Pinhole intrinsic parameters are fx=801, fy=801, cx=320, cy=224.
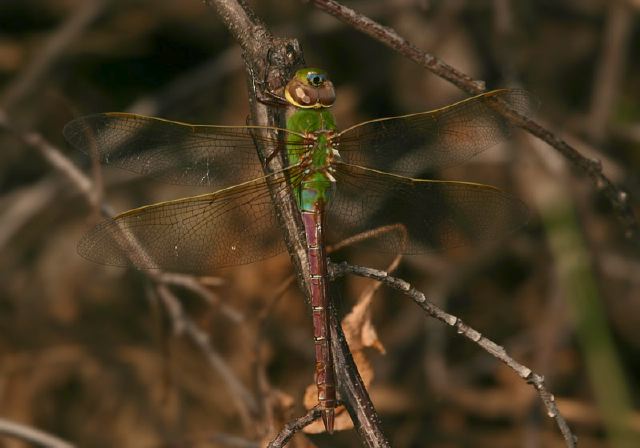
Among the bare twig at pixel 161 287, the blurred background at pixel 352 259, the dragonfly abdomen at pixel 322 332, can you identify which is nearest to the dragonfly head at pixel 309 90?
the dragonfly abdomen at pixel 322 332

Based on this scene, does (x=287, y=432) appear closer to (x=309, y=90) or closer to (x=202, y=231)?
(x=202, y=231)

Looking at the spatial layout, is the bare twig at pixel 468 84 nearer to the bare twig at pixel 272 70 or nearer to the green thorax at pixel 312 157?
the bare twig at pixel 272 70

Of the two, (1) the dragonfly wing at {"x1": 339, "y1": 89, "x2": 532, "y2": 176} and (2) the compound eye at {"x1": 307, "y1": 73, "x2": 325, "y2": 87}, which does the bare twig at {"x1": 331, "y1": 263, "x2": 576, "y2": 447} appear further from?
(1) the dragonfly wing at {"x1": 339, "y1": 89, "x2": 532, "y2": 176}

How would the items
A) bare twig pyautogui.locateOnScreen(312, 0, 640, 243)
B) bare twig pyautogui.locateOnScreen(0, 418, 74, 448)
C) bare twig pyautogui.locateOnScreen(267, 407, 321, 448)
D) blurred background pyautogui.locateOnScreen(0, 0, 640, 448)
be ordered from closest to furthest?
bare twig pyautogui.locateOnScreen(267, 407, 321, 448) < bare twig pyautogui.locateOnScreen(312, 0, 640, 243) < bare twig pyautogui.locateOnScreen(0, 418, 74, 448) < blurred background pyautogui.locateOnScreen(0, 0, 640, 448)

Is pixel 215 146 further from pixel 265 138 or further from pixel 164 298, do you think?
pixel 164 298

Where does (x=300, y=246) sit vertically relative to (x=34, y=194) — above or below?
below

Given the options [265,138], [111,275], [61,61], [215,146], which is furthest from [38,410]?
[265,138]

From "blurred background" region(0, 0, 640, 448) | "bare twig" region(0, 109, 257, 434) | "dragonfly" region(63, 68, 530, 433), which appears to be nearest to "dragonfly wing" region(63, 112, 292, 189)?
"dragonfly" region(63, 68, 530, 433)
